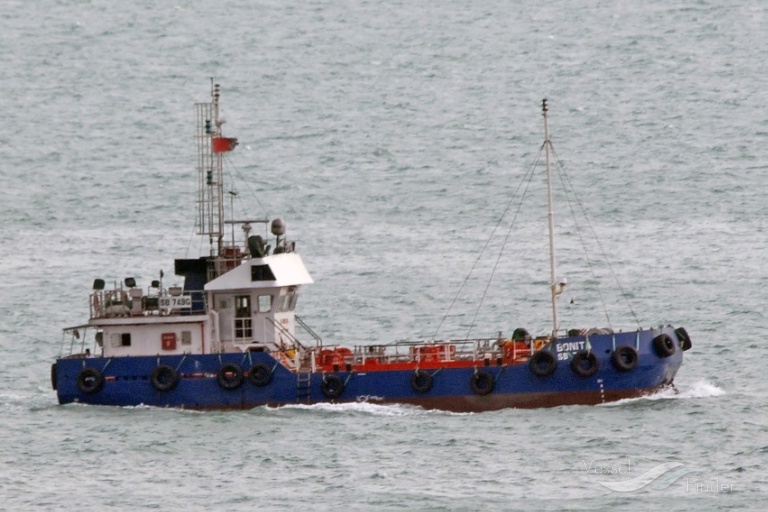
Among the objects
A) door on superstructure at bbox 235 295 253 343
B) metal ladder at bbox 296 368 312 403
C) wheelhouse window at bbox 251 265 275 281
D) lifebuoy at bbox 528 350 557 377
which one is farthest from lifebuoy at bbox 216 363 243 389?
lifebuoy at bbox 528 350 557 377

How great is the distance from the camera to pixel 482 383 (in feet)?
146

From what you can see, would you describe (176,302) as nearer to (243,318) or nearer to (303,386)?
(243,318)

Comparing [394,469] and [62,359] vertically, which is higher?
[62,359]

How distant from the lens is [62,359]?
46.5 metres

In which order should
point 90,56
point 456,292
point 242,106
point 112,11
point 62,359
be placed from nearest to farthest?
point 62,359 → point 456,292 → point 242,106 → point 90,56 → point 112,11

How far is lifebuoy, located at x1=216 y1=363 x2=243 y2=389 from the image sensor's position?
45.2m

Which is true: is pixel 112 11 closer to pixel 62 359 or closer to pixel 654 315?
pixel 654 315

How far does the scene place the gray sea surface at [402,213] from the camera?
39719 mm

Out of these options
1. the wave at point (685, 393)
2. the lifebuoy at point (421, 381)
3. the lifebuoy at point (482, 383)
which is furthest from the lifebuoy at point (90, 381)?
the wave at point (685, 393)

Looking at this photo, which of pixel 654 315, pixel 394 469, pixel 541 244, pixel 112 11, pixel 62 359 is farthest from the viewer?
pixel 112 11

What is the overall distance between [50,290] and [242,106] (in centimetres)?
3433

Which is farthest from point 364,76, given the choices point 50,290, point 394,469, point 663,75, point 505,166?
point 394,469

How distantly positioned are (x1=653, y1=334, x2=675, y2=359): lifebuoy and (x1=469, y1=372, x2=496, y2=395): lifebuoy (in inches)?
140

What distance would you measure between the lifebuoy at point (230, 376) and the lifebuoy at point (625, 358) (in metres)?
8.15
